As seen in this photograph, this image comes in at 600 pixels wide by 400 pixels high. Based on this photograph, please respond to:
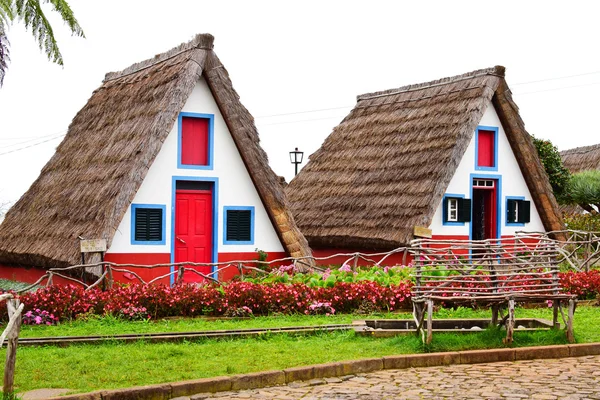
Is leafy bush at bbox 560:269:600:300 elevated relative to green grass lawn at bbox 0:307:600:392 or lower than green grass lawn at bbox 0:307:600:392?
elevated

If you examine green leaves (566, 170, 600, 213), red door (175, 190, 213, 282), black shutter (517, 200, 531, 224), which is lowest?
red door (175, 190, 213, 282)

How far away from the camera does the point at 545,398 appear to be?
7918mm

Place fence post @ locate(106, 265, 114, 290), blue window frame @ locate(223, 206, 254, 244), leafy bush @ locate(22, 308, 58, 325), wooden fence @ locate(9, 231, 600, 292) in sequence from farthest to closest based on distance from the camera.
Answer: blue window frame @ locate(223, 206, 254, 244), fence post @ locate(106, 265, 114, 290), leafy bush @ locate(22, 308, 58, 325), wooden fence @ locate(9, 231, 600, 292)

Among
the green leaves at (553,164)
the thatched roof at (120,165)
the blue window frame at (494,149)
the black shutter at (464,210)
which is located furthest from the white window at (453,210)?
the green leaves at (553,164)

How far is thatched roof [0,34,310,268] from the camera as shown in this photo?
16922 millimetres

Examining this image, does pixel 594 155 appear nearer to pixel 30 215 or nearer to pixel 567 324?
pixel 30 215

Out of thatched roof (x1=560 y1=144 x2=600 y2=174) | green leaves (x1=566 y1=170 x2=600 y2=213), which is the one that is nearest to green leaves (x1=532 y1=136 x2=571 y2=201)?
green leaves (x1=566 y1=170 x2=600 y2=213)

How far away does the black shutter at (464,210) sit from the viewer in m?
22.3

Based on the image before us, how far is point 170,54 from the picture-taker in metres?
20.0

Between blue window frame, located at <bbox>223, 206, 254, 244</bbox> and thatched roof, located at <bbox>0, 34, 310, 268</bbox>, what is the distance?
1.60 feet

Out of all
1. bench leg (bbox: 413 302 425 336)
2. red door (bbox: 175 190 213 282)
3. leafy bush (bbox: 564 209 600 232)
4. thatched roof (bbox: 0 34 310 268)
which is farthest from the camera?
leafy bush (bbox: 564 209 600 232)

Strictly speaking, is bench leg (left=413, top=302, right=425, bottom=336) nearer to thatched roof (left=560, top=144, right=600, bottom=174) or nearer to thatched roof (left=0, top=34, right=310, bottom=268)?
thatched roof (left=0, top=34, right=310, bottom=268)

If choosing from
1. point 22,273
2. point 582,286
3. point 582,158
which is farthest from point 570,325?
point 582,158

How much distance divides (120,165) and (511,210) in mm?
11351
